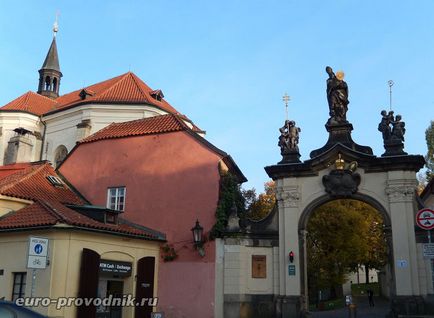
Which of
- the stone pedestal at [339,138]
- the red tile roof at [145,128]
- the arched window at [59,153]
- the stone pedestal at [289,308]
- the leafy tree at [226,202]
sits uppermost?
the arched window at [59,153]

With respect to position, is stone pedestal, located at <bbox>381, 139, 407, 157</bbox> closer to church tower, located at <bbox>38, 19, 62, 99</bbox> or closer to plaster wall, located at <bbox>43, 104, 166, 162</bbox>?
plaster wall, located at <bbox>43, 104, 166, 162</bbox>

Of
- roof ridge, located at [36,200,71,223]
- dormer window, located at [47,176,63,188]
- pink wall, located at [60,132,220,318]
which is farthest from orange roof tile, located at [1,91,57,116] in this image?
roof ridge, located at [36,200,71,223]

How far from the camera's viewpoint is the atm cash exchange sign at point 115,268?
60.9ft

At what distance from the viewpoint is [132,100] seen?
3512cm

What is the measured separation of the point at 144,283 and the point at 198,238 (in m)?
2.83

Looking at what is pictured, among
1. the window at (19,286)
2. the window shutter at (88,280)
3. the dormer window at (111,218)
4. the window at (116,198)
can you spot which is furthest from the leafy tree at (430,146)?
A: the window at (19,286)

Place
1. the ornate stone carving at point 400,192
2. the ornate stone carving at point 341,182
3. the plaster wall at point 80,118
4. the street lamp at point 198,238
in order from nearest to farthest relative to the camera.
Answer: the ornate stone carving at point 400,192 → the ornate stone carving at point 341,182 → the street lamp at point 198,238 → the plaster wall at point 80,118

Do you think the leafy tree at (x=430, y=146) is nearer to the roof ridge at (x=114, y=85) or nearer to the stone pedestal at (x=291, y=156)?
the stone pedestal at (x=291, y=156)

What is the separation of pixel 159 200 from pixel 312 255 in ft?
44.5

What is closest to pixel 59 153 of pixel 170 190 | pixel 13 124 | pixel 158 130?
pixel 13 124

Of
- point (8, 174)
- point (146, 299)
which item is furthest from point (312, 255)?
point (8, 174)

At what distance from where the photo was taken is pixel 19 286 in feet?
57.8

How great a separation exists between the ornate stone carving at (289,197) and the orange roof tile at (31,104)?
2684cm

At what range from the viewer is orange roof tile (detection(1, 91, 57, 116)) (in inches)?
1642
